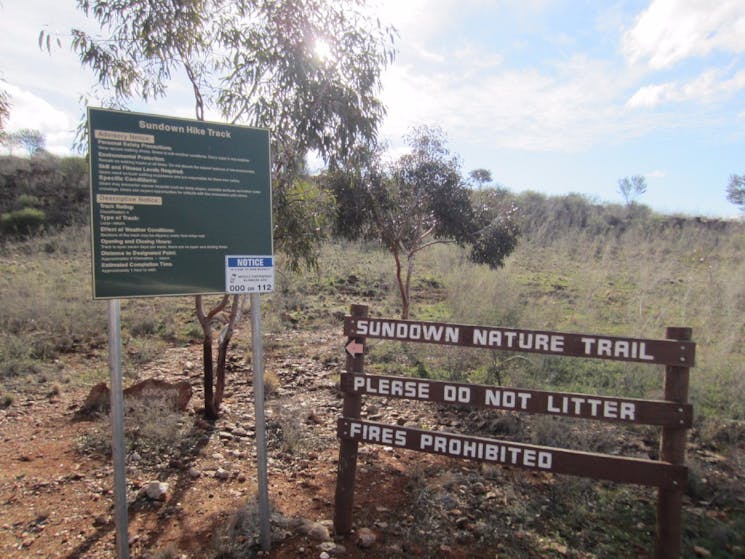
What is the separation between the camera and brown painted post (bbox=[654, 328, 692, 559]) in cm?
296

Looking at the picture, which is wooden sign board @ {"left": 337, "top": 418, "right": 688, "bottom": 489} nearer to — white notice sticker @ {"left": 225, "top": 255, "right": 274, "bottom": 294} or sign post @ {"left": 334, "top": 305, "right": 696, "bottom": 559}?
sign post @ {"left": 334, "top": 305, "right": 696, "bottom": 559}

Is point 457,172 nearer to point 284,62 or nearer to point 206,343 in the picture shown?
point 284,62

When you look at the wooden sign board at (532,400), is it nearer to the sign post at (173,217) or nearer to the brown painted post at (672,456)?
the brown painted post at (672,456)

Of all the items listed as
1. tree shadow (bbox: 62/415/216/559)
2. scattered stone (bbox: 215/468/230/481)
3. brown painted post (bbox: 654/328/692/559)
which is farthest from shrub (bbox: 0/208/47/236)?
brown painted post (bbox: 654/328/692/559)

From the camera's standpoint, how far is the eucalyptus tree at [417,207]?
964 cm

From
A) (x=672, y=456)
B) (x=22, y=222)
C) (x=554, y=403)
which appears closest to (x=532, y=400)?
(x=554, y=403)

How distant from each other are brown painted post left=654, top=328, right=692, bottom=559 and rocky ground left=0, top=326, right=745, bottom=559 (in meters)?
0.49

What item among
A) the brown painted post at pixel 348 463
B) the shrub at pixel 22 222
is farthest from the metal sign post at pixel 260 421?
the shrub at pixel 22 222

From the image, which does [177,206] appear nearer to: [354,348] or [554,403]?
[354,348]

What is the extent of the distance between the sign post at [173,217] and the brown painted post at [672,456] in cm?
243

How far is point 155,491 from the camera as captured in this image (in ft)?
13.1

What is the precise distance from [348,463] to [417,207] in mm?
7120

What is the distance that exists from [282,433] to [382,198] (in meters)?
5.55

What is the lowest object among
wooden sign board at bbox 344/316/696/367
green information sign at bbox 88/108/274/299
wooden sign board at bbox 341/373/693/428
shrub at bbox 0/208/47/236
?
wooden sign board at bbox 341/373/693/428
